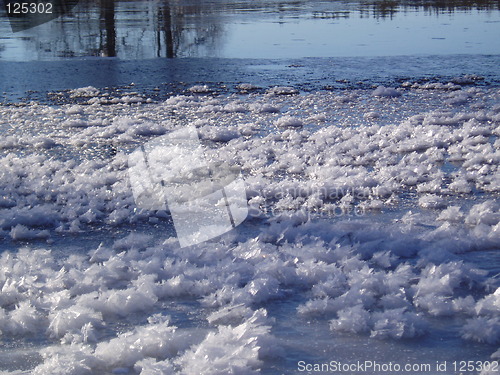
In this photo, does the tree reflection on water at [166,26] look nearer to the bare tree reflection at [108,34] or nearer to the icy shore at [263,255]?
the bare tree reflection at [108,34]

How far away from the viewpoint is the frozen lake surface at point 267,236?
2.83 metres

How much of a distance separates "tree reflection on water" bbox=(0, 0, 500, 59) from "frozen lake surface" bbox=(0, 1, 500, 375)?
4605 mm

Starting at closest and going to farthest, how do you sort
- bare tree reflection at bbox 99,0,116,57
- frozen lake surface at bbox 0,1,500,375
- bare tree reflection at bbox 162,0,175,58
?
frozen lake surface at bbox 0,1,500,375
bare tree reflection at bbox 162,0,175,58
bare tree reflection at bbox 99,0,116,57

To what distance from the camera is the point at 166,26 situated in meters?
18.2

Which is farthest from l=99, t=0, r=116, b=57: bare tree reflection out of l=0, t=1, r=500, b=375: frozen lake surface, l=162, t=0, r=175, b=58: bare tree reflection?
l=0, t=1, r=500, b=375: frozen lake surface

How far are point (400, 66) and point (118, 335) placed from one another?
30.5ft

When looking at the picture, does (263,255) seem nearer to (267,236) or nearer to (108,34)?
(267,236)

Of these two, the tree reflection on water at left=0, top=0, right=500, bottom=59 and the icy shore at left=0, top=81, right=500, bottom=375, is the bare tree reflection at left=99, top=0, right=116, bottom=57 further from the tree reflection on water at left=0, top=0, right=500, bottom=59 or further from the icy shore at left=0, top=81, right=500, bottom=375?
the icy shore at left=0, top=81, right=500, bottom=375

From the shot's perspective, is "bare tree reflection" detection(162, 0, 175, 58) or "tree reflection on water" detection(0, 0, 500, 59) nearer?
"bare tree reflection" detection(162, 0, 175, 58)

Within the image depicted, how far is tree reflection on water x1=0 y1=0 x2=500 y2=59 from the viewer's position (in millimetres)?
14188

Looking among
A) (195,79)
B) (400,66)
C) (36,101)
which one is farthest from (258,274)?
(400,66)

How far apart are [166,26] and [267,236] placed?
1516cm

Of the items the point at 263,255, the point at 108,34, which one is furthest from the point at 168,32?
the point at 263,255

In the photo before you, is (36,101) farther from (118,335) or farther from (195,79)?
(118,335)
